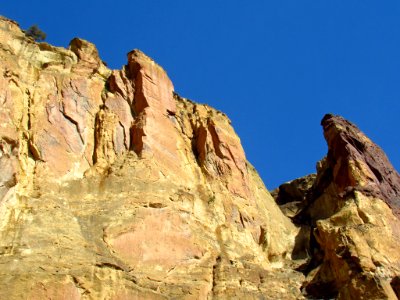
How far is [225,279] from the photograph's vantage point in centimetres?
3222

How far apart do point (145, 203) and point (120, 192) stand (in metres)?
1.81

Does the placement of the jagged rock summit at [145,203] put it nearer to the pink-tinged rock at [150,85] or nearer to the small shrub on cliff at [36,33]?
the pink-tinged rock at [150,85]

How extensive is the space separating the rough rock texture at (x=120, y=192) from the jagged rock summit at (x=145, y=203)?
0.08 metres

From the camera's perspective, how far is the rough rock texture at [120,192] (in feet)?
95.1

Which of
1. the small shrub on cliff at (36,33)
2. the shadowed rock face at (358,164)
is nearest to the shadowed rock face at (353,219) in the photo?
the shadowed rock face at (358,164)

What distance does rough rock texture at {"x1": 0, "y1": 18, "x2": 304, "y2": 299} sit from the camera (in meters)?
29.0

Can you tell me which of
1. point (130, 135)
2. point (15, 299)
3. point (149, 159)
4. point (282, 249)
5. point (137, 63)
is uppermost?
point (137, 63)

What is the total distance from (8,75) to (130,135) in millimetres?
8355

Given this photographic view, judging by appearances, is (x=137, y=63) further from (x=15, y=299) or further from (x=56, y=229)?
(x=15, y=299)

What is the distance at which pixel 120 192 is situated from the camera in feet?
116

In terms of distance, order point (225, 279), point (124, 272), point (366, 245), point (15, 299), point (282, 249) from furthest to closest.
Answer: point (282, 249) → point (366, 245) → point (225, 279) → point (124, 272) → point (15, 299)

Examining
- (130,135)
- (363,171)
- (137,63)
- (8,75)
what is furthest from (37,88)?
(363,171)

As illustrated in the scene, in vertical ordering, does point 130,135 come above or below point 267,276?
above

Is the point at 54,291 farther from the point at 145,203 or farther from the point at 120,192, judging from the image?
the point at 120,192
